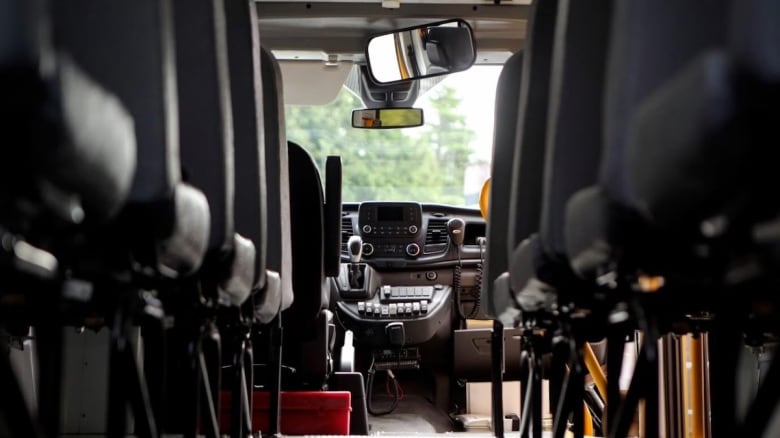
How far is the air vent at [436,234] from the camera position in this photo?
5062 millimetres

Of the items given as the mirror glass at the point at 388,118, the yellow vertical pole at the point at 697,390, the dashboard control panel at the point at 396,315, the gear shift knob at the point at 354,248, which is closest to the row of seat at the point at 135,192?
the yellow vertical pole at the point at 697,390

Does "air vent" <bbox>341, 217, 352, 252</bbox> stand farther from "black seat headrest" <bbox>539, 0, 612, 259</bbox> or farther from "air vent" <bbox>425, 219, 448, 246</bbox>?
"black seat headrest" <bbox>539, 0, 612, 259</bbox>

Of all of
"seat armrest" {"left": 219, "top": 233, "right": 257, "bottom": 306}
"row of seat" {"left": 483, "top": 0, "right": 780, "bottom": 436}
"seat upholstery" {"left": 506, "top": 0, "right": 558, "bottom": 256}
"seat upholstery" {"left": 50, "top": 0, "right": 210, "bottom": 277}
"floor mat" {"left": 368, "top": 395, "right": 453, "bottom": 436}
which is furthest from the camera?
"floor mat" {"left": 368, "top": 395, "right": 453, "bottom": 436}

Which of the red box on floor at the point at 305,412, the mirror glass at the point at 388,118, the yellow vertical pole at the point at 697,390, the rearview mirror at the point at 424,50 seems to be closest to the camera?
the yellow vertical pole at the point at 697,390

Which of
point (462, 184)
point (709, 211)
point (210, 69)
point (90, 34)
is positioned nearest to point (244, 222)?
point (210, 69)

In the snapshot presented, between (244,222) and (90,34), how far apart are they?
0.78 metres

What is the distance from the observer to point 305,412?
327 cm

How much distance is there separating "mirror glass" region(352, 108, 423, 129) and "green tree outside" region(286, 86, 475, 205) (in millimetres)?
1542

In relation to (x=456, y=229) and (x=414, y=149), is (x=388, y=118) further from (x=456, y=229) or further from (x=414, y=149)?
(x=414, y=149)

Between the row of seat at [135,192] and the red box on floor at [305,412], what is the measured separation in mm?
1032

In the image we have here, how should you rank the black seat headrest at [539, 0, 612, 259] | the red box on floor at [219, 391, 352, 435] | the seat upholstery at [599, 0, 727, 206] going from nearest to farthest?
the seat upholstery at [599, 0, 727, 206] < the black seat headrest at [539, 0, 612, 259] < the red box on floor at [219, 391, 352, 435]

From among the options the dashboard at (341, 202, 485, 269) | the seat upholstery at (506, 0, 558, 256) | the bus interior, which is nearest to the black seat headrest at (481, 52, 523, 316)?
the bus interior

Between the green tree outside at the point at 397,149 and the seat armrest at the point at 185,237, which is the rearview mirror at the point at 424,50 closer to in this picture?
the green tree outside at the point at 397,149

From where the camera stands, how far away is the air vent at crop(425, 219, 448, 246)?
199 inches
